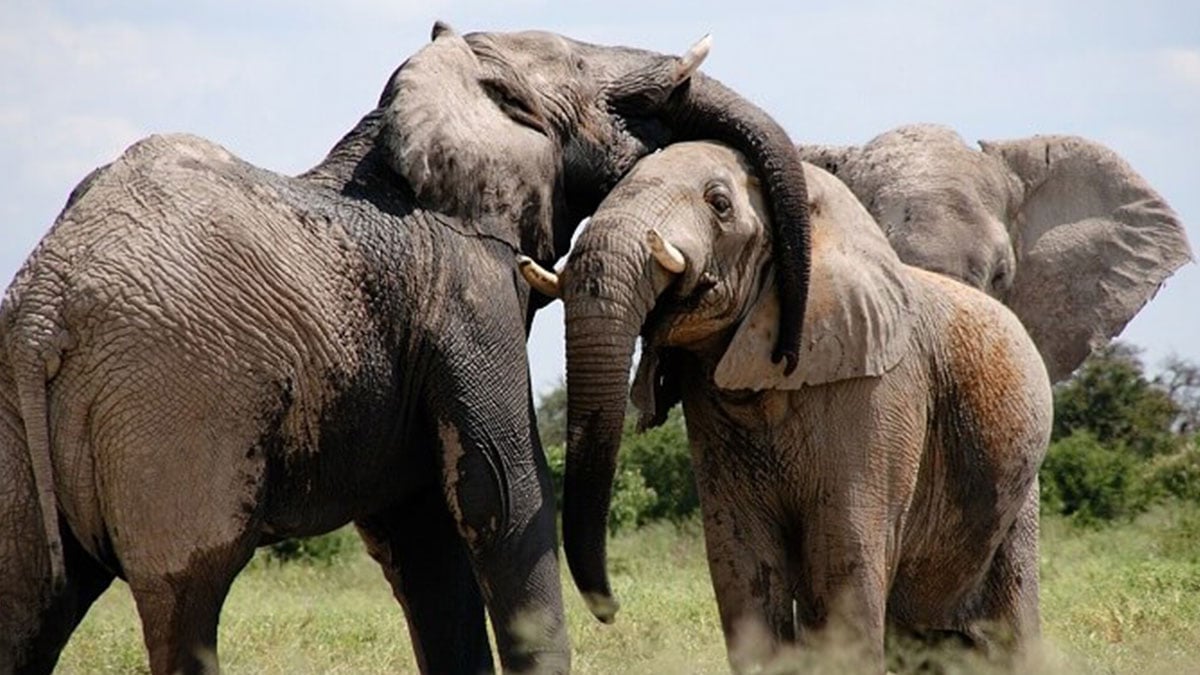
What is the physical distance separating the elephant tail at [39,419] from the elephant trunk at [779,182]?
1.94 m

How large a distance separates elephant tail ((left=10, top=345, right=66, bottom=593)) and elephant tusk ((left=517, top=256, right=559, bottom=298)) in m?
1.29

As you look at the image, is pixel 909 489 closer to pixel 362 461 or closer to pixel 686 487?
pixel 362 461

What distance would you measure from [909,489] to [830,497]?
0.95ft

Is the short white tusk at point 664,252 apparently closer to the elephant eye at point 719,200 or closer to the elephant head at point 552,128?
the elephant eye at point 719,200

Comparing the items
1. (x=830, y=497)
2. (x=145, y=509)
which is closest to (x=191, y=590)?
(x=145, y=509)

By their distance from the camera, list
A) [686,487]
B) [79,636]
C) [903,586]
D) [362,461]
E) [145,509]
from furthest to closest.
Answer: [686,487] → [79,636] → [903,586] → [362,461] → [145,509]

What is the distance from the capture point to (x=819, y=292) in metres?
7.21

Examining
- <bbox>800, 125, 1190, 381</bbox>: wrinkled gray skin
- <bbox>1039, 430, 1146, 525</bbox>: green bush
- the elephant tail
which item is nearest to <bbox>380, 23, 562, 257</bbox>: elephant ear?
the elephant tail

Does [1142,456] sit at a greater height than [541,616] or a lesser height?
lesser

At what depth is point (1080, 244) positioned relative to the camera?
1086cm

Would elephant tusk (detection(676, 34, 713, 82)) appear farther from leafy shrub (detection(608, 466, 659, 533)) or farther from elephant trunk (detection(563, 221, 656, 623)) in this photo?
leafy shrub (detection(608, 466, 659, 533))

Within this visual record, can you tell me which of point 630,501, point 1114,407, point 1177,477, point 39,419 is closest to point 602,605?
point 39,419

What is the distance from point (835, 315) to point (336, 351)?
4.53 ft

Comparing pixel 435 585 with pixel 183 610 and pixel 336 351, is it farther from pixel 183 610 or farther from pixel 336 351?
pixel 183 610
